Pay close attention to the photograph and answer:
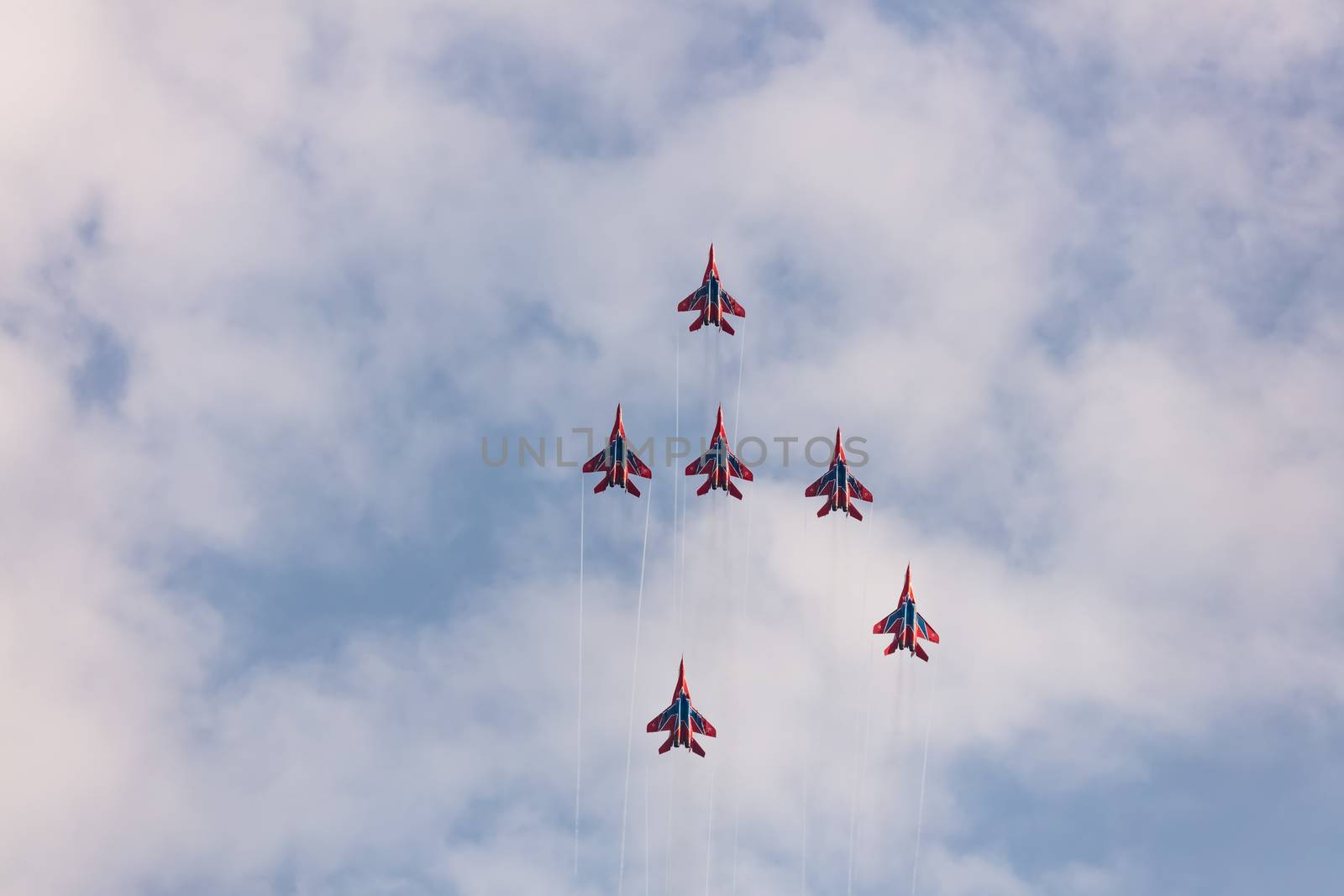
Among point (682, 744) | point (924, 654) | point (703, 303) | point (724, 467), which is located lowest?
point (682, 744)

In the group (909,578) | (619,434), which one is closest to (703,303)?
(619,434)

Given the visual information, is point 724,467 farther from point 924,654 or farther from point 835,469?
point 924,654

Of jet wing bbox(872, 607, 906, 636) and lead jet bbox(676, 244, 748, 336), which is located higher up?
lead jet bbox(676, 244, 748, 336)

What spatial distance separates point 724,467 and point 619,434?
9728 millimetres

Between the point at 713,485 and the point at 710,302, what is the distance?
17.9 meters

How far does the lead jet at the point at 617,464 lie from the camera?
153m

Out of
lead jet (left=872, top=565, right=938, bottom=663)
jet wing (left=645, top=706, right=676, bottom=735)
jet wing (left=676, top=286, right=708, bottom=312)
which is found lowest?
jet wing (left=645, top=706, right=676, bottom=735)

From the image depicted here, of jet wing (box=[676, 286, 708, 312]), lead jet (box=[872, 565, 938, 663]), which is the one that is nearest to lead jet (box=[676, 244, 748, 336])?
jet wing (box=[676, 286, 708, 312])

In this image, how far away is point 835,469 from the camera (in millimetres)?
156500

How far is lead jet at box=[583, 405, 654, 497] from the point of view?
503ft

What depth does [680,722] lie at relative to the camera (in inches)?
5842

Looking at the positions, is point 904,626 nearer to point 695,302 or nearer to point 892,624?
point 892,624

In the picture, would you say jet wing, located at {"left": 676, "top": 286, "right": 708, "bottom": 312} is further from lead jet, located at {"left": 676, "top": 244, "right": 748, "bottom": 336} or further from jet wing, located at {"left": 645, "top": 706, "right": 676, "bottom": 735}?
jet wing, located at {"left": 645, "top": 706, "right": 676, "bottom": 735}

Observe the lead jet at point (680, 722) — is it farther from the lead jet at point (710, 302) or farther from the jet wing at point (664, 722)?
the lead jet at point (710, 302)
